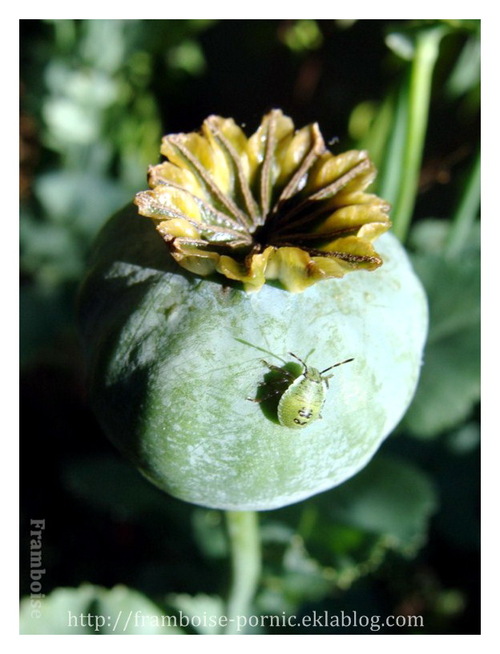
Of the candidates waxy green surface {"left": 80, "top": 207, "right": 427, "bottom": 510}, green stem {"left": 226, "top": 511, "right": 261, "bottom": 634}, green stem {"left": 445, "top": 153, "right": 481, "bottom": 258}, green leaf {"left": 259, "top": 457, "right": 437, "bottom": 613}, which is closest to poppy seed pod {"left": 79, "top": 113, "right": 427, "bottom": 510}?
waxy green surface {"left": 80, "top": 207, "right": 427, "bottom": 510}

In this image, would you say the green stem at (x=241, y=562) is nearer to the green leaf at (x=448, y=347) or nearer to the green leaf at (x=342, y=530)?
the green leaf at (x=342, y=530)

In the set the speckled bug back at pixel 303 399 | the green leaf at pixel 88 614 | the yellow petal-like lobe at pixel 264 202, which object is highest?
the yellow petal-like lobe at pixel 264 202

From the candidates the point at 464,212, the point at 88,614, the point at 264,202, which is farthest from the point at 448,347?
the point at 88,614

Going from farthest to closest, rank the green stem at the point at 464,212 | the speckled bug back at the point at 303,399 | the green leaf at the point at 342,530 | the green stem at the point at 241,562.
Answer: the green leaf at the point at 342,530
the green stem at the point at 464,212
the green stem at the point at 241,562
the speckled bug back at the point at 303,399

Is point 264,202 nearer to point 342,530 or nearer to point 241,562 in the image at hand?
point 241,562

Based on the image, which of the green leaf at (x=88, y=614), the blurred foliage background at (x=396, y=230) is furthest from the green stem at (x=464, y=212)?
the green leaf at (x=88, y=614)

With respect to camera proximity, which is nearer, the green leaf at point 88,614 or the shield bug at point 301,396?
the shield bug at point 301,396
